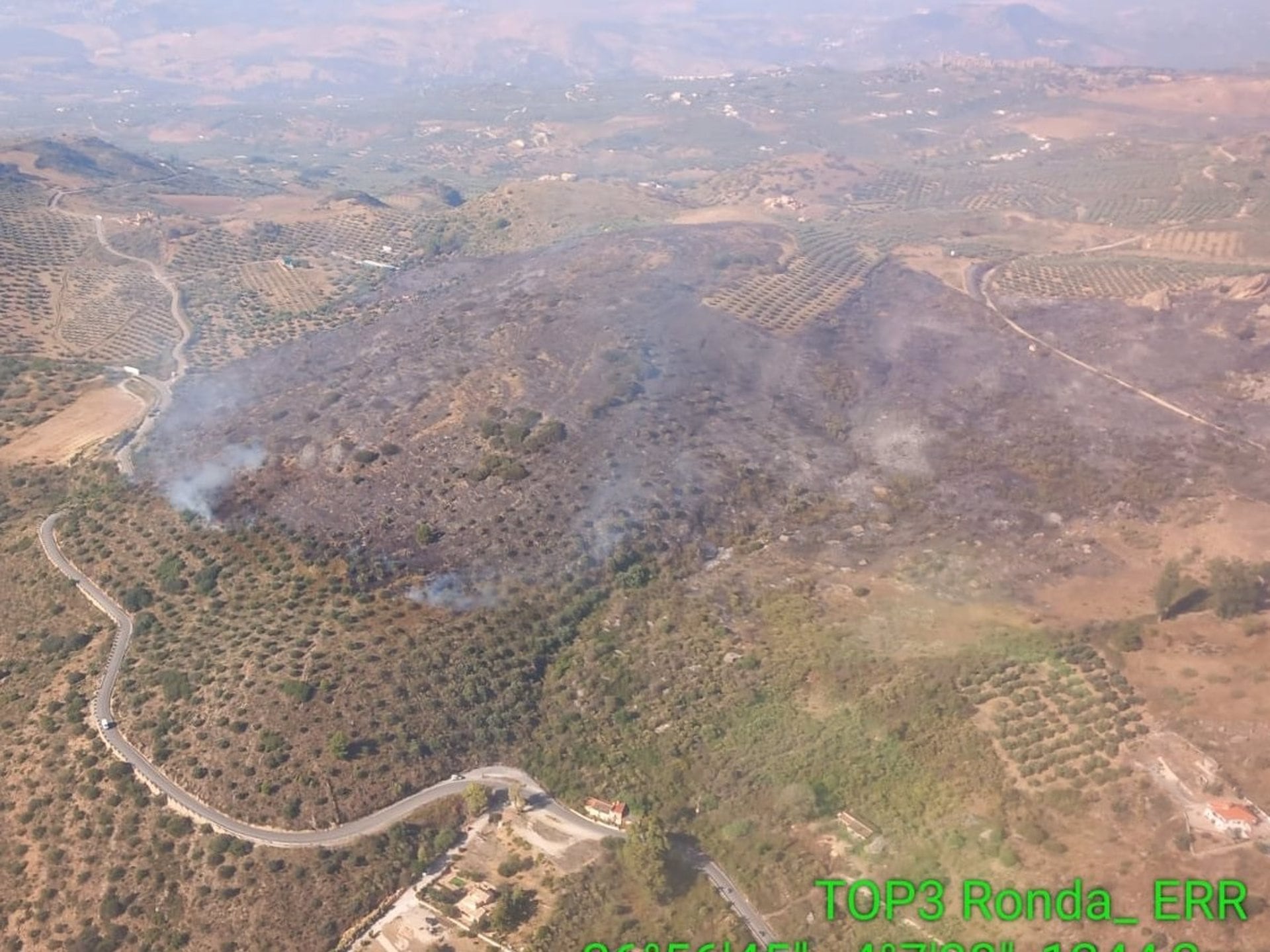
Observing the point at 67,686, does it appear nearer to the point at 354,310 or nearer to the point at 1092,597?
the point at 1092,597

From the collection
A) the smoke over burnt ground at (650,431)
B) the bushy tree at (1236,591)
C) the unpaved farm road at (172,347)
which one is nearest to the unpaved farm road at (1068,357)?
the smoke over burnt ground at (650,431)

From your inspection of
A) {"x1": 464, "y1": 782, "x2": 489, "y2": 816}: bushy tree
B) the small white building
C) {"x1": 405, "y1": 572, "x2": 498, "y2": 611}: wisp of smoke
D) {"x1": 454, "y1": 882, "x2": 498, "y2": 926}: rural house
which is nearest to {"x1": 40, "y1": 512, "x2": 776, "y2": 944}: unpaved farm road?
{"x1": 464, "y1": 782, "x2": 489, "y2": 816}: bushy tree

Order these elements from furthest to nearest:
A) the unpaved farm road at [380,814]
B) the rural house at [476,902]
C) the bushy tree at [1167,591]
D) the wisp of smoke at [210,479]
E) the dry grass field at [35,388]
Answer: the dry grass field at [35,388] → the wisp of smoke at [210,479] → the bushy tree at [1167,591] → the unpaved farm road at [380,814] → the rural house at [476,902]

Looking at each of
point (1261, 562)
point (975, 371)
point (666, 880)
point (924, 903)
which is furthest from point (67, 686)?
point (975, 371)

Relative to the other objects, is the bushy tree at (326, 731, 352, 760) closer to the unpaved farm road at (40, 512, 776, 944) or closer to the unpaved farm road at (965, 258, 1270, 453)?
the unpaved farm road at (40, 512, 776, 944)

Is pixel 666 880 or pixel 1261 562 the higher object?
pixel 1261 562

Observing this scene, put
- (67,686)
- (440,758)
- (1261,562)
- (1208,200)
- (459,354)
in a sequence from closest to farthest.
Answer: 1. (440,758)
2. (67,686)
3. (1261,562)
4. (459,354)
5. (1208,200)

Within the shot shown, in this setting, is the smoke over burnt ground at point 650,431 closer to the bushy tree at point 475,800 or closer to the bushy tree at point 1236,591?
the bushy tree at point 1236,591
